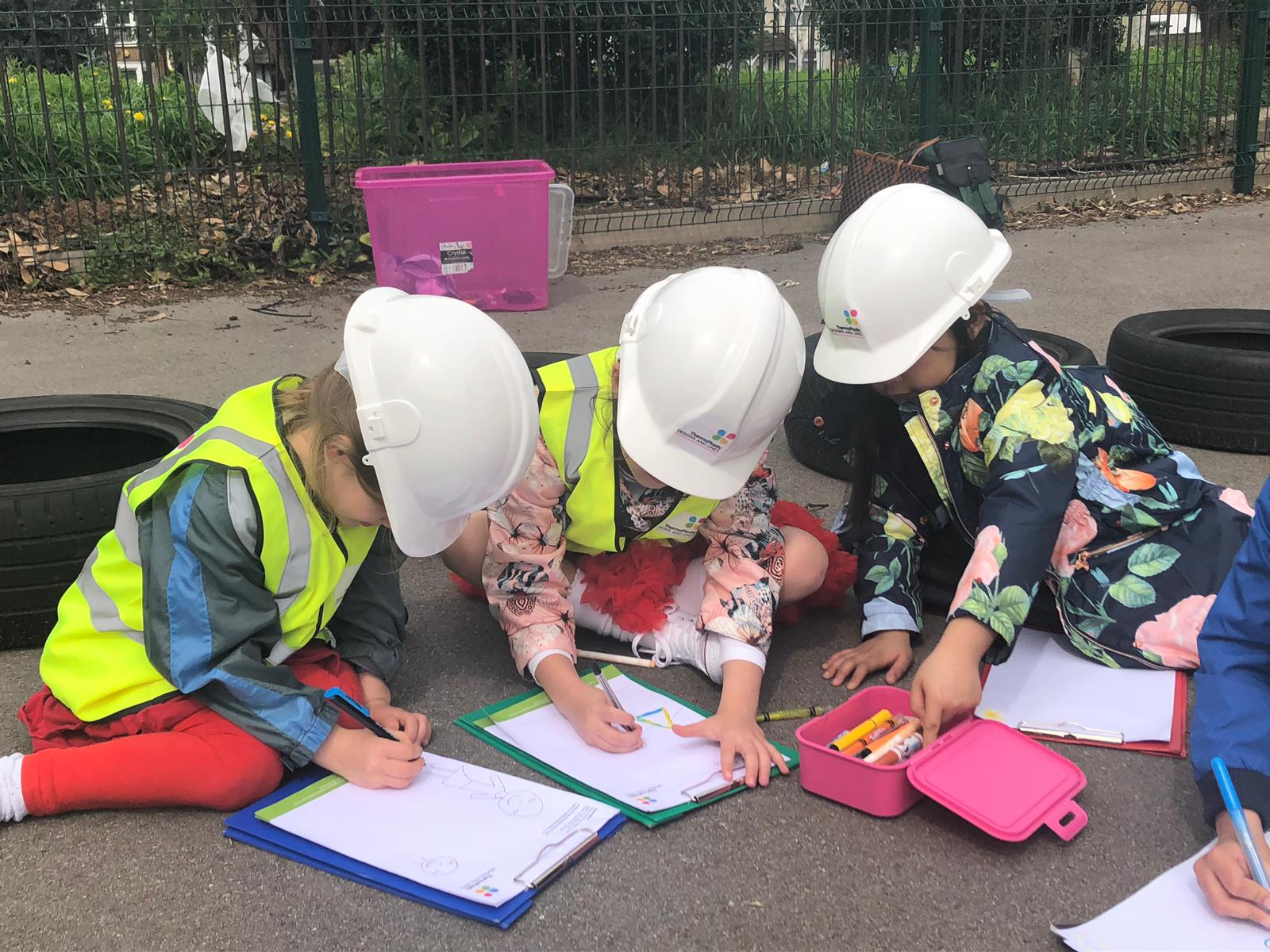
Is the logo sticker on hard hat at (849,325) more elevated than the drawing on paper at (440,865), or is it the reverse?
the logo sticker on hard hat at (849,325)

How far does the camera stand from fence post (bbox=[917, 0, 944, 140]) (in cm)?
757

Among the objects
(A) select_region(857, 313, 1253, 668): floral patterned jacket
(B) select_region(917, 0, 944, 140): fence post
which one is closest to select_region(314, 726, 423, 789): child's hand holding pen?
(A) select_region(857, 313, 1253, 668): floral patterned jacket

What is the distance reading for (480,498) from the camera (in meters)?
2.09

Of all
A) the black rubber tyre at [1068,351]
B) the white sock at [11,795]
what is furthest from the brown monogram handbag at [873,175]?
the white sock at [11,795]

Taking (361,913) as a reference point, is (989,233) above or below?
above

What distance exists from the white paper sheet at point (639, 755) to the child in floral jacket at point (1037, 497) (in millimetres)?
459

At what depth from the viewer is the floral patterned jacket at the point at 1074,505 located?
2.47m

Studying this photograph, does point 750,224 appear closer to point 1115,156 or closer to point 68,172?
point 1115,156

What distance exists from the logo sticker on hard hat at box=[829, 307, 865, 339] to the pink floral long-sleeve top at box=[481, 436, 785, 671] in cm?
40

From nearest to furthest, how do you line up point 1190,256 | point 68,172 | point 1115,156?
1. point 68,172
2. point 1190,256
3. point 1115,156

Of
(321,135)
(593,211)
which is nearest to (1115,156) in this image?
(593,211)

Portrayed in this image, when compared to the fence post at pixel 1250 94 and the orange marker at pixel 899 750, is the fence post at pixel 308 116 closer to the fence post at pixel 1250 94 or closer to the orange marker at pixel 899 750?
the orange marker at pixel 899 750

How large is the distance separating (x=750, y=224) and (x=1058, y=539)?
17.5ft

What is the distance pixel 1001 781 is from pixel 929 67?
6.54 meters
